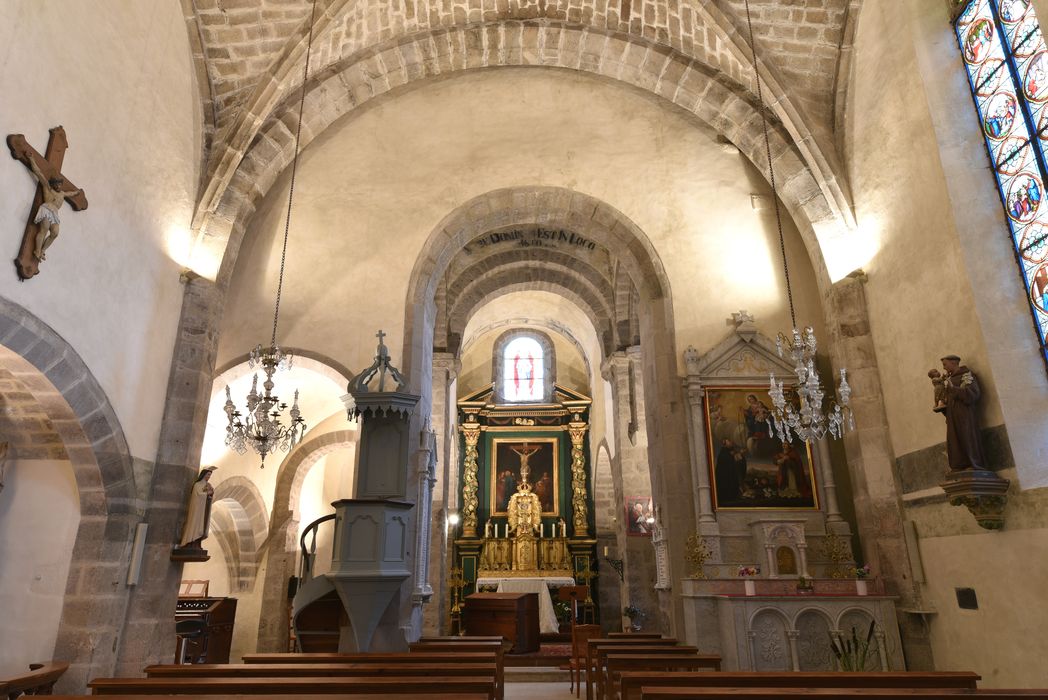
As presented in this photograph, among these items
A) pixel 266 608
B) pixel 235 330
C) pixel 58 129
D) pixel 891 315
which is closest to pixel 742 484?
pixel 891 315

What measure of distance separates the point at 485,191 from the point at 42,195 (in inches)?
237

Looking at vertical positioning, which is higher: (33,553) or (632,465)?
(632,465)

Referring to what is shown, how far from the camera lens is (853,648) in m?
Answer: 7.17

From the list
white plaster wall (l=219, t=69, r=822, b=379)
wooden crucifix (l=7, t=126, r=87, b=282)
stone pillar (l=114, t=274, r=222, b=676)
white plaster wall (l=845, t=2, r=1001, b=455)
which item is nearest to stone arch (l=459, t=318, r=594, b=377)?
white plaster wall (l=219, t=69, r=822, b=379)

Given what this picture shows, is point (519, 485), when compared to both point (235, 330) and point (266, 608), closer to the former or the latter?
point (266, 608)

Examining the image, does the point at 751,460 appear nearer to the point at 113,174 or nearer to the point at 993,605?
the point at 993,605

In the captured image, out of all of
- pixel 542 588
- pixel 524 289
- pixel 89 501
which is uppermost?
pixel 524 289

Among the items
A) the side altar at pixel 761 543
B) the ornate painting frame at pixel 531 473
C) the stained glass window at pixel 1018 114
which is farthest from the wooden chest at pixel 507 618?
the stained glass window at pixel 1018 114

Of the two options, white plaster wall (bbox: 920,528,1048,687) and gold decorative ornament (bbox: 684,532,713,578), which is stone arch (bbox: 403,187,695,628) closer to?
gold decorative ornament (bbox: 684,532,713,578)

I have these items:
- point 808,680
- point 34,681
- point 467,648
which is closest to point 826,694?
point 808,680

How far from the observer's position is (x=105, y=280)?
6.90 metres

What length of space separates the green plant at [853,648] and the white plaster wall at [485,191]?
3973 millimetres

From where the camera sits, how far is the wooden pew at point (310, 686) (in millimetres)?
3562

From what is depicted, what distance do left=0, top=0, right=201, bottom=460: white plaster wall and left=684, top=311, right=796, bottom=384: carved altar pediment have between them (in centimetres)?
664
